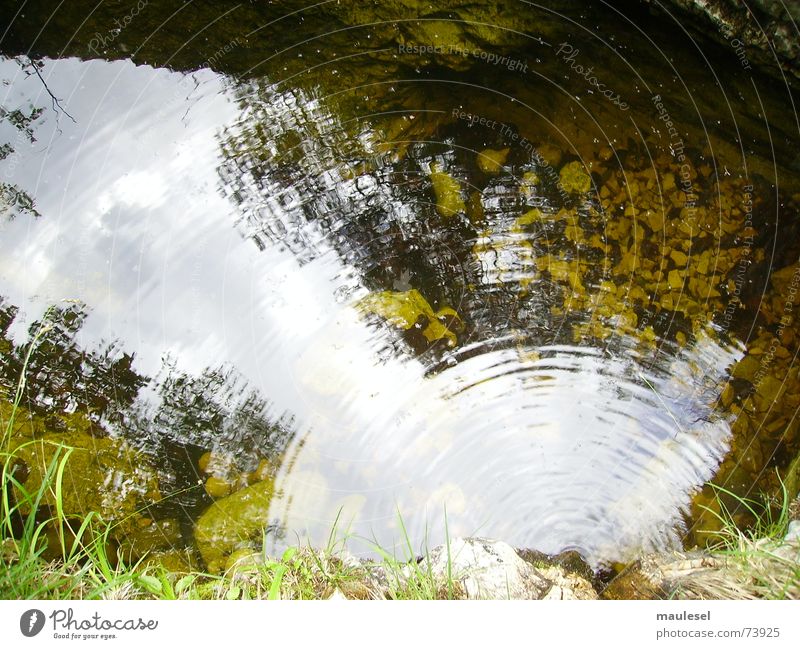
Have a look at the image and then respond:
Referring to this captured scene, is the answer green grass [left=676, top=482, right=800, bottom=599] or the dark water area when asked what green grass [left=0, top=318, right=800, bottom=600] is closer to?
green grass [left=676, top=482, right=800, bottom=599]

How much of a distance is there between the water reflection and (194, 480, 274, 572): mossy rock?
42 millimetres

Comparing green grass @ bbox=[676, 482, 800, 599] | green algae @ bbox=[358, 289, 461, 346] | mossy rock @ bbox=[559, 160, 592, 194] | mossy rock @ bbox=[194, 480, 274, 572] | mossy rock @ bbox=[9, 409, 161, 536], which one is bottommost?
green grass @ bbox=[676, 482, 800, 599]

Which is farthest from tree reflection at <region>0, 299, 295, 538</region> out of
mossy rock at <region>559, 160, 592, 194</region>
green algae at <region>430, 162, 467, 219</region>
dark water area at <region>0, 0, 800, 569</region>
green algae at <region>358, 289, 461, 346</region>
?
mossy rock at <region>559, 160, 592, 194</region>

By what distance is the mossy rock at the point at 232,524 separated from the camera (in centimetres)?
183

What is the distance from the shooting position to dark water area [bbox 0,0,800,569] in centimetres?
191

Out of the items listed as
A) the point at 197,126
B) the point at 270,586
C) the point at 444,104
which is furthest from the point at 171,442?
the point at 444,104

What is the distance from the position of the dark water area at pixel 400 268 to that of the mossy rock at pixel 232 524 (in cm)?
1

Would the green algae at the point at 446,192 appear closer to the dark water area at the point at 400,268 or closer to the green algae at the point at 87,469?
the dark water area at the point at 400,268

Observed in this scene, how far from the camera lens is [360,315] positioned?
2.14 m

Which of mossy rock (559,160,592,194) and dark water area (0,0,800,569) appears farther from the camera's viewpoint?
mossy rock (559,160,592,194)

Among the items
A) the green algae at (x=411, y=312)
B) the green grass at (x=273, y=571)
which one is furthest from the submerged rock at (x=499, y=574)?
the green algae at (x=411, y=312)

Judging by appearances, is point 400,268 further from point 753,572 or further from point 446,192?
point 753,572
